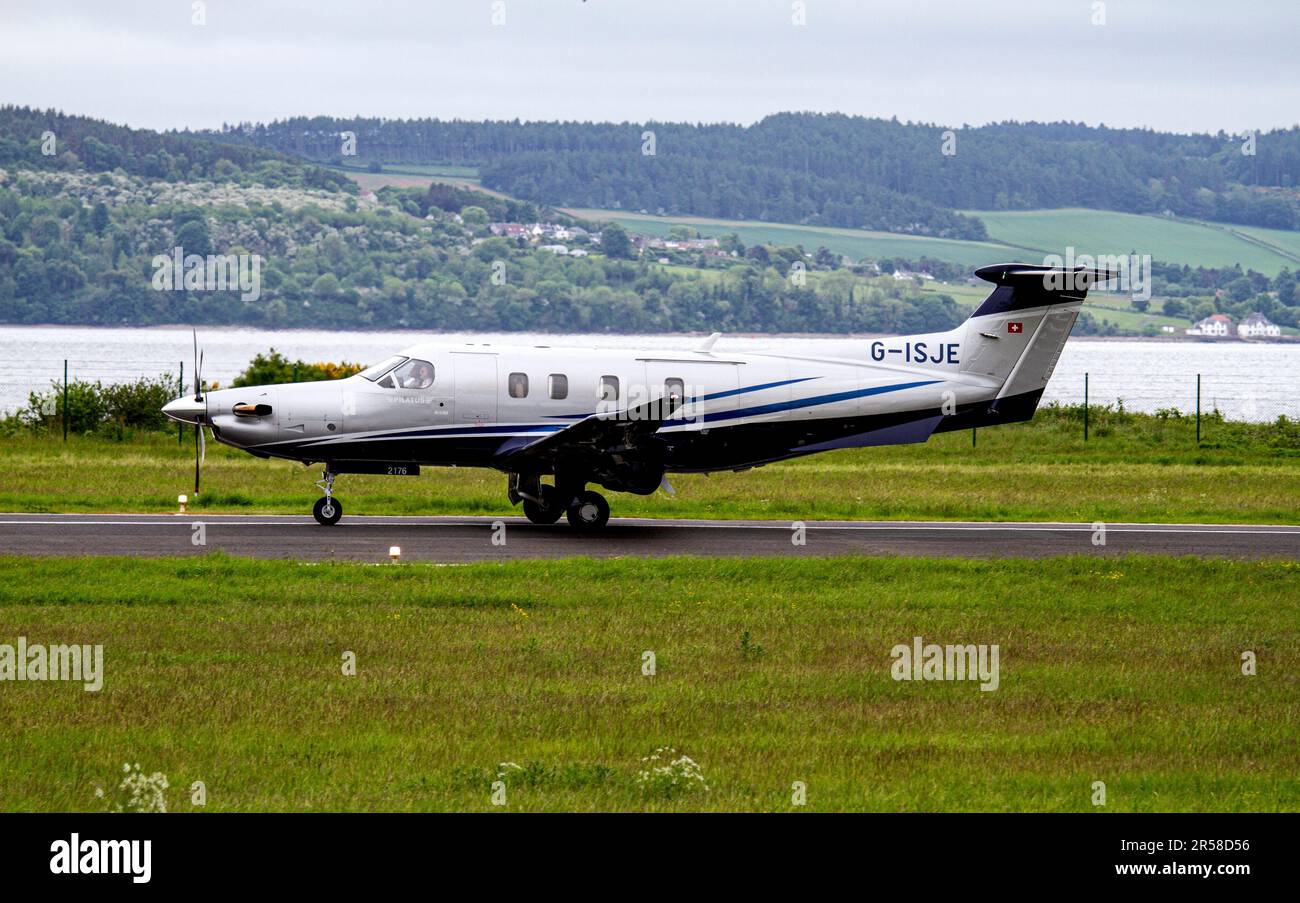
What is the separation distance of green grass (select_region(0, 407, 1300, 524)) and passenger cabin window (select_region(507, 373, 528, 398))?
11.3 feet

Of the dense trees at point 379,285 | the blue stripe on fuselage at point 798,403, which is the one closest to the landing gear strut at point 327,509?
the blue stripe on fuselage at point 798,403

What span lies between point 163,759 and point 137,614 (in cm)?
623

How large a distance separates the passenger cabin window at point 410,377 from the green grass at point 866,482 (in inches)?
134

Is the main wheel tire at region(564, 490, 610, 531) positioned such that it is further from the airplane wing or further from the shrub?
the shrub

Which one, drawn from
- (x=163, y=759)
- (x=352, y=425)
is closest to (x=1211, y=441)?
(x=352, y=425)

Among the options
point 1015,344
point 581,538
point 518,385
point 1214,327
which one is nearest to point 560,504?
point 581,538

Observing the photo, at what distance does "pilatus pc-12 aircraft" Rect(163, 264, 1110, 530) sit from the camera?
2497 cm

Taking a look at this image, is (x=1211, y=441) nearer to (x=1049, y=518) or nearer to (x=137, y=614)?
(x=1049, y=518)

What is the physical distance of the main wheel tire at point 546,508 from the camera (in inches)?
1023

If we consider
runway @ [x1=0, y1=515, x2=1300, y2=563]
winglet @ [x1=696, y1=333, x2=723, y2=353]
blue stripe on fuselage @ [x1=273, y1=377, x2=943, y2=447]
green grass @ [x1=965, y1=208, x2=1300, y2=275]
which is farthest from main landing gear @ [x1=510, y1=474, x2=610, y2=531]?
green grass @ [x1=965, y1=208, x2=1300, y2=275]

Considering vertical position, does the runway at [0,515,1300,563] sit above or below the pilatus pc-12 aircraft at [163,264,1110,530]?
below

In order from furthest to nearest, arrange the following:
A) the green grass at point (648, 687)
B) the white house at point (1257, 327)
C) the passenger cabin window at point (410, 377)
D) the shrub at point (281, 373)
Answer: the white house at point (1257, 327) → the shrub at point (281, 373) → the passenger cabin window at point (410, 377) → the green grass at point (648, 687)

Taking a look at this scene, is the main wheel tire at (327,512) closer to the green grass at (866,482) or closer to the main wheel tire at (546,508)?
the green grass at (866,482)

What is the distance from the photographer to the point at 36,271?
13800 cm
